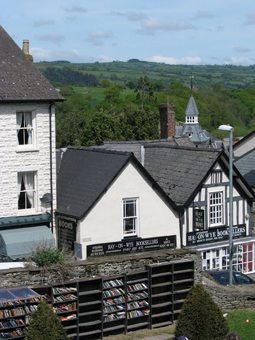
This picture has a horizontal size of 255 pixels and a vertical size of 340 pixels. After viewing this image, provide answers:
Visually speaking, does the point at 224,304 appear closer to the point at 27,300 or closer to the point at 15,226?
the point at 27,300

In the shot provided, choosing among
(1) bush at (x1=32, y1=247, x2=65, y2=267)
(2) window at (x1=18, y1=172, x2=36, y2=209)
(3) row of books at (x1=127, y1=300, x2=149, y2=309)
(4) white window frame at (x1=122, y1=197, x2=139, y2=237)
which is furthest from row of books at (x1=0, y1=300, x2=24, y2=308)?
(4) white window frame at (x1=122, y1=197, x2=139, y2=237)

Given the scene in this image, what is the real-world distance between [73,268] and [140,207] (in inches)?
447

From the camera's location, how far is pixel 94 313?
21766 millimetres

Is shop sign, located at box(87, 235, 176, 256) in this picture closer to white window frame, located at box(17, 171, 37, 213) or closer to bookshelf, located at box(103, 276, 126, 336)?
white window frame, located at box(17, 171, 37, 213)

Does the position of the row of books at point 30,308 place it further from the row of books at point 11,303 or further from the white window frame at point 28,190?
the white window frame at point 28,190

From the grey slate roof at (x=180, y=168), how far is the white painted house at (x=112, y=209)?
2.07 metres

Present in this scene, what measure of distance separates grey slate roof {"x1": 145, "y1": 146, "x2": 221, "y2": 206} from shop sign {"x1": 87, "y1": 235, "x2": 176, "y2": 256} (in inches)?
81.3

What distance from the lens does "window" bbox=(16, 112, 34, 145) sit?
31.5 m

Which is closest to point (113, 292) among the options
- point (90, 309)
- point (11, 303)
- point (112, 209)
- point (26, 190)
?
point (90, 309)

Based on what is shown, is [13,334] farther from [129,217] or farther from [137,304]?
[129,217]

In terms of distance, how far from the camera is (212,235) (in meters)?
37.0

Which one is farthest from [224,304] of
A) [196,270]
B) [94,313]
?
[94,313]

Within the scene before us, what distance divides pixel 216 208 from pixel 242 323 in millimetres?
14120

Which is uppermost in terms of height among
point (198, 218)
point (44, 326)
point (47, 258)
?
point (198, 218)
